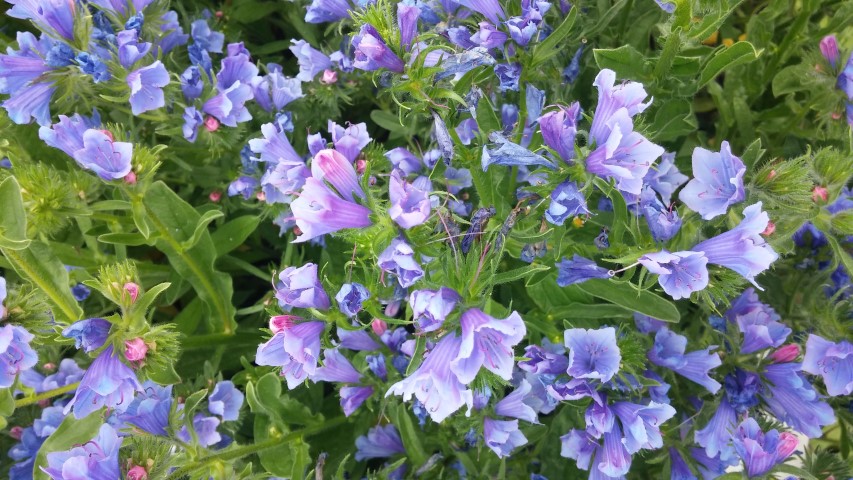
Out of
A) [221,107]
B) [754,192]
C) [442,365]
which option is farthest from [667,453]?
[221,107]

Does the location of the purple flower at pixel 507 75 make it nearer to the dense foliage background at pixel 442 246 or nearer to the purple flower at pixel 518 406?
the dense foliage background at pixel 442 246

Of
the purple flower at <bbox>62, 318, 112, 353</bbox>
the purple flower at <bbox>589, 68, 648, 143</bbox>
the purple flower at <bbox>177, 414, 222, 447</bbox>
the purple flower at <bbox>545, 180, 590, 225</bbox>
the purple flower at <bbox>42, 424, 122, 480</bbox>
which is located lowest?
the purple flower at <bbox>177, 414, 222, 447</bbox>

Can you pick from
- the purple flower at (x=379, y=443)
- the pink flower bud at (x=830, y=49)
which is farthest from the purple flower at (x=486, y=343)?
Result: the pink flower bud at (x=830, y=49)

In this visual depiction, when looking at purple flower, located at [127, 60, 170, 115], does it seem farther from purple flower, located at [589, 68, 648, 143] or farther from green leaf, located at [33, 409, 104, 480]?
purple flower, located at [589, 68, 648, 143]

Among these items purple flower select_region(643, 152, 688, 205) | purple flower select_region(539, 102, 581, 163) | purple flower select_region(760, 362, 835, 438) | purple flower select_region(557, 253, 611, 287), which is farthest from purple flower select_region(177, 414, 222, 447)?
purple flower select_region(760, 362, 835, 438)

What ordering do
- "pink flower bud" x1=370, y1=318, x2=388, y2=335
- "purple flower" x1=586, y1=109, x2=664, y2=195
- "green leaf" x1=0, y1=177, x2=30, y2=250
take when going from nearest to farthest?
"purple flower" x1=586, y1=109, x2=664, y2=195 → "green leaf" x1=0, y1=177, x2=30, y2=250 → "pink flower bud" x1=370, y1=318, x2=388, y2=335

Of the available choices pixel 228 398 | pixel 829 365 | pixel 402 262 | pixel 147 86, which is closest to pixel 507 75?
pixel 402 262
